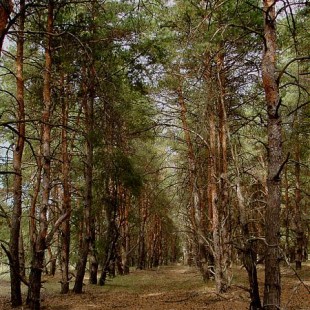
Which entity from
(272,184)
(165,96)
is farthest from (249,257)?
(165,96)

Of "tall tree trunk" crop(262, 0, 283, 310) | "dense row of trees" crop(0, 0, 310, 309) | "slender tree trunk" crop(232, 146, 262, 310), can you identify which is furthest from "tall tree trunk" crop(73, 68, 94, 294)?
"tall tree trunk" crop(262, 0, 283, 310)

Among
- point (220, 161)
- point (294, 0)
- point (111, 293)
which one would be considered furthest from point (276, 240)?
point (111, 293)

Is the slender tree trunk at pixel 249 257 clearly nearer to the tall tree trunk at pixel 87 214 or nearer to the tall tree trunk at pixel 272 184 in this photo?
the tall tree trunk at pixel 272 184

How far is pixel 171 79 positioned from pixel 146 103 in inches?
50.5

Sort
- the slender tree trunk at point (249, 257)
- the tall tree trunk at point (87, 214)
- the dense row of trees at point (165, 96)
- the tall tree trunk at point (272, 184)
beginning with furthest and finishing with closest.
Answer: the tall tree trunk at point (87, 214) → the slender tree trunk at point (249, 257) → the dense row of trees at point (165, 96) → the tall tree trunk at point (272, 184)

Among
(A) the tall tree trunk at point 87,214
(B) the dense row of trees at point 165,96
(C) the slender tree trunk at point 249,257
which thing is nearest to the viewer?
(B) the dense row of trees at point 165,96

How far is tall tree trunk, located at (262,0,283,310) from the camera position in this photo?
4.16 meters

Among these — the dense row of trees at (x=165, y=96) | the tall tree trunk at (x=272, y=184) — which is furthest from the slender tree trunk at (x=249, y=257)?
the tall tree trunk at (x=272, y=184)

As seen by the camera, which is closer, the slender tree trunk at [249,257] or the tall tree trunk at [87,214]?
the slender tree trunk at [249,257]

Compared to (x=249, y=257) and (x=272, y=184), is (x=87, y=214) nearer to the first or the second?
(x=249, y=257)

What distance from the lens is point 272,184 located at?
432 centimetres

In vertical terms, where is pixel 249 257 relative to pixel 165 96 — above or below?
below

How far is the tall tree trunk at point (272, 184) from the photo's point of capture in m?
4.16

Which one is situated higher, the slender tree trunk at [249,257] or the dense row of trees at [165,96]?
the dense row of trees at [165,96]
